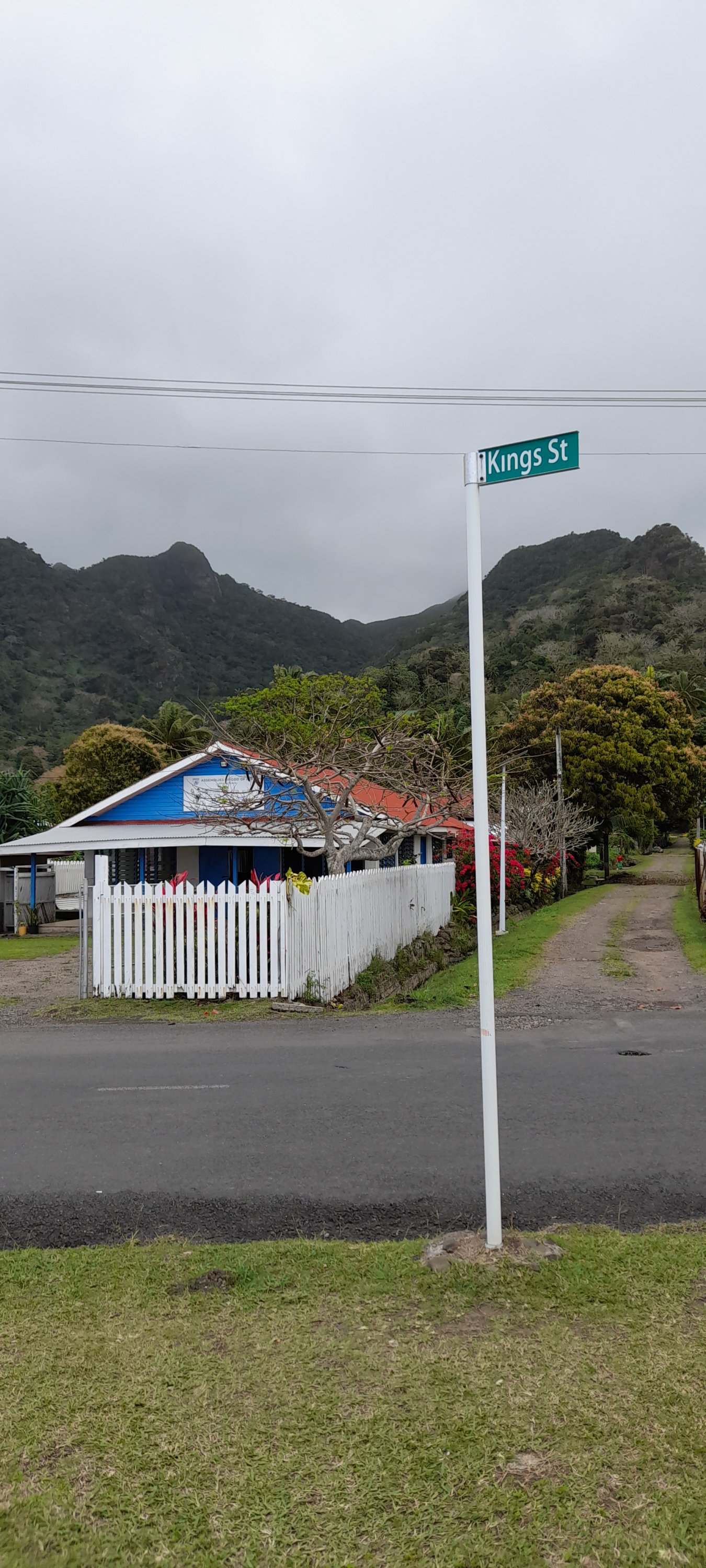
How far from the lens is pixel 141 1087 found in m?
8.70

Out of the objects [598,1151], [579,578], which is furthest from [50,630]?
[598,1151]

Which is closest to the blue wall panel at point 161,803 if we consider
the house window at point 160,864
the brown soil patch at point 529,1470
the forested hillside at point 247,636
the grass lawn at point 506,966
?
the house window at point 160,864

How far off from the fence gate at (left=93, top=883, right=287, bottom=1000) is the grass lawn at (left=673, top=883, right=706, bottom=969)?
23.8 ft

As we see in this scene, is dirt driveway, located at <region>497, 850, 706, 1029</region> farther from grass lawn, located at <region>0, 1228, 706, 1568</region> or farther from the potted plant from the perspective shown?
the potted plant

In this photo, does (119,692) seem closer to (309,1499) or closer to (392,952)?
(392,952)

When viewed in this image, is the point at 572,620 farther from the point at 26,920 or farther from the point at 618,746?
the point at 26,920

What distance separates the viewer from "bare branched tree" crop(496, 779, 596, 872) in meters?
33.0

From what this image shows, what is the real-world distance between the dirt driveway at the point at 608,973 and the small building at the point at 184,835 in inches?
144

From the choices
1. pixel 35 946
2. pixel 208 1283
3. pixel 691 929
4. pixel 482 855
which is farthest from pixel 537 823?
pixel 208 1283

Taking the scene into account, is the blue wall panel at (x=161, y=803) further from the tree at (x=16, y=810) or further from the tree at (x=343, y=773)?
the tree at (x=16, y=810)

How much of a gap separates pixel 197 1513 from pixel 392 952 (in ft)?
46.7

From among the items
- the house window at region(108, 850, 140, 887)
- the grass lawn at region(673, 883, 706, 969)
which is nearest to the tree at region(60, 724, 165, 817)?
the house window at region(108, 850, 140, 887)

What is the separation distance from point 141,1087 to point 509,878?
1956 cm

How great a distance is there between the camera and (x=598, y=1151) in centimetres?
660
